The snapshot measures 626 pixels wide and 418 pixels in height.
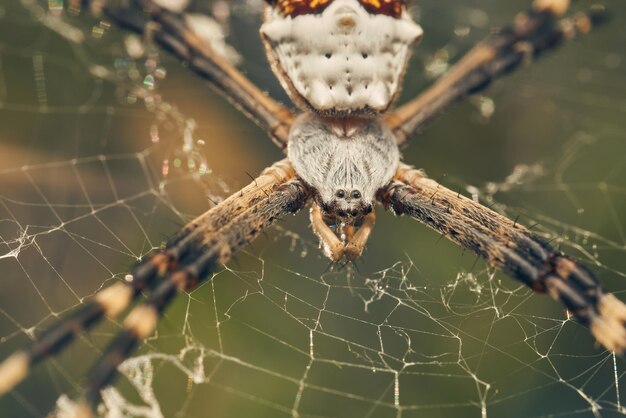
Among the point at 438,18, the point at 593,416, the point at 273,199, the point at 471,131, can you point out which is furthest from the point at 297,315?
the point at 438,18

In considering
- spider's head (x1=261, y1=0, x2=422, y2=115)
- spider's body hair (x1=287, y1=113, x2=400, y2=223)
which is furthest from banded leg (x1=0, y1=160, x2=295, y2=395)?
spider's head (x1=261, y1=0, x2=422, y2=115)

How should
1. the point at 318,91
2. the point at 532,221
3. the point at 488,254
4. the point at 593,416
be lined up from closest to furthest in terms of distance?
the point at 488,254 < the point at 318,91 < the point at 593,416 < the point at 532,221

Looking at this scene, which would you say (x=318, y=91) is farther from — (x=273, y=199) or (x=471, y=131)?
(x=471, y=131)

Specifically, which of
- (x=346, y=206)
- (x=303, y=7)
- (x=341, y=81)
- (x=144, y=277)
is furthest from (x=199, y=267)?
(x=303, y=7)

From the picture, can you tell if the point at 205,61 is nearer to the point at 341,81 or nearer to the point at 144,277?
the point at 341,81

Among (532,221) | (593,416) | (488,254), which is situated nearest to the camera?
(488,254)

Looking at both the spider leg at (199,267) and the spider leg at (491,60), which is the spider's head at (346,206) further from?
the spider leg at (491,60)
